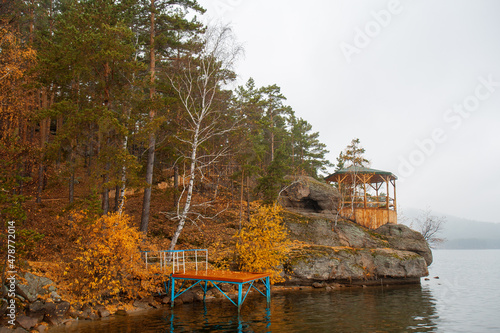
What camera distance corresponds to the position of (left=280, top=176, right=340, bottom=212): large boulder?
32.2 m

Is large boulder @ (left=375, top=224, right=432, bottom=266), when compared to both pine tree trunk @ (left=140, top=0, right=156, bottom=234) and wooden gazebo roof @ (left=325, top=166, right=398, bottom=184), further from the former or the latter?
pine tree trunk @ (left=140, top=0, right=156, bottom=234)

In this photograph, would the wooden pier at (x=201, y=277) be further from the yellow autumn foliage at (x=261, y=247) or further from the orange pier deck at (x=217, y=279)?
the yellow autumn foliage at (x=261, y=247)

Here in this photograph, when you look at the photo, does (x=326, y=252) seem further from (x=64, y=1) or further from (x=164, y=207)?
(x=64, y=1)

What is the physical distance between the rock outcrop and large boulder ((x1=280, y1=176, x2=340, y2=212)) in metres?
1.92

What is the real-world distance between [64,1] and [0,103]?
17612 mm

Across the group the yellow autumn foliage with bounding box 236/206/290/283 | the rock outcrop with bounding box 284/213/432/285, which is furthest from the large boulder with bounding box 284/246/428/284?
the yellow autumn foliage with bounding box 236/206/290/283

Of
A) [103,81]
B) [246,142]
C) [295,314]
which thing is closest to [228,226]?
[246,142]

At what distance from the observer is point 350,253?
77.8ft

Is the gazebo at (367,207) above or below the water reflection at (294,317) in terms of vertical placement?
above

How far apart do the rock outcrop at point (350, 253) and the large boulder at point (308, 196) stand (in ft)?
6.28

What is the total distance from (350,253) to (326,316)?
1079 cm

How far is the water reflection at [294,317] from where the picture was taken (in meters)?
11.6

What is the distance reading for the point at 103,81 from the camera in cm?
1692

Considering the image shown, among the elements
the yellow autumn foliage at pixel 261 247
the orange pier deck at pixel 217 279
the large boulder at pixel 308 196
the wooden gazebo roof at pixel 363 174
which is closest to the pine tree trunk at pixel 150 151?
the orange pier deck at pixel 217 279
